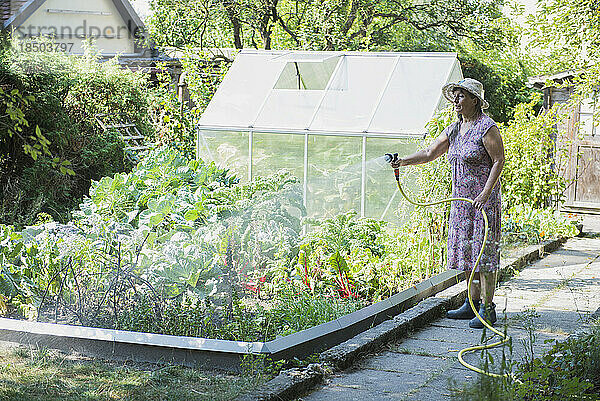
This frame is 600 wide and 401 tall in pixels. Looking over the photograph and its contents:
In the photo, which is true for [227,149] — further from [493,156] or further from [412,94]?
[493,156]

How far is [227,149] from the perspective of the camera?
916cm

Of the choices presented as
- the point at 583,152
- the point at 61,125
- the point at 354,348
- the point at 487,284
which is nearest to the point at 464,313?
the point at 487,284

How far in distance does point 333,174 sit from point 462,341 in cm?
382

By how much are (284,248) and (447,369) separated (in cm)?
196

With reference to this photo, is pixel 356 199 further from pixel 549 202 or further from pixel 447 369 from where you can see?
pixel 447 369

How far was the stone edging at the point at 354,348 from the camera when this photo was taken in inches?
143

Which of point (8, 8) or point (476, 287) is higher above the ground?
point (8, 8)

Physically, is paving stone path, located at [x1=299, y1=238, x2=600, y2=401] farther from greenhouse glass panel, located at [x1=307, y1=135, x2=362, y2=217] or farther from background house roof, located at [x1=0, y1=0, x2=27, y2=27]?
background house roof, located at [x1=0, y1=0, x2=27, y2=27]

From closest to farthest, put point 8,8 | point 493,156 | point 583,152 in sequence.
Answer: point 493,156, point 583,152, point 8,8

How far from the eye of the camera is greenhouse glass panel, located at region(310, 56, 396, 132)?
28.0 feet

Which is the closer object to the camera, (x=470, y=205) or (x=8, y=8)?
(x=470, y=205)

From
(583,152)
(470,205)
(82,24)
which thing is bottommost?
(470,205)

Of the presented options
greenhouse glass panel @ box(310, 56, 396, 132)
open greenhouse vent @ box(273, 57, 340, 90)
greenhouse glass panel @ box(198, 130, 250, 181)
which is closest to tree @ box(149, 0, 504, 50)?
open greenhouse vent @ box(273, 57, 340, 90)

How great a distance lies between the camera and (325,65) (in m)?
9.70
